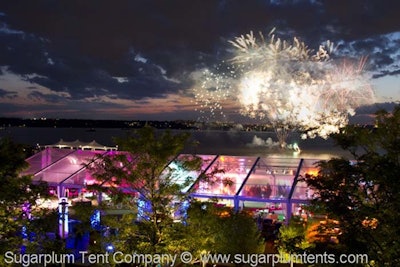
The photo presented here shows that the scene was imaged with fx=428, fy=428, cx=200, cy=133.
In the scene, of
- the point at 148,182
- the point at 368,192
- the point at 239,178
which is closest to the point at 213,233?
the point at 148,182

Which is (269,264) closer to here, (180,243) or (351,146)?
(180,243)

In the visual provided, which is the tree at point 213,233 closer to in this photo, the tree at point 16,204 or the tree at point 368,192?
the tree at point 368,192

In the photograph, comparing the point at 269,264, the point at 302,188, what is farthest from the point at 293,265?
the point at 302,188

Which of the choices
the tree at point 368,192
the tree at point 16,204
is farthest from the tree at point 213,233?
the tree at point 16,204

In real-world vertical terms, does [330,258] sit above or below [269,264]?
above

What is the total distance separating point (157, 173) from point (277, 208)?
11.0 metres

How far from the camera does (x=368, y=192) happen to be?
22.1 ft

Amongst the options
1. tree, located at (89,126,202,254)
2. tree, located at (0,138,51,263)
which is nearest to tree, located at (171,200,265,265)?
tree, located at (89,126,202,254)

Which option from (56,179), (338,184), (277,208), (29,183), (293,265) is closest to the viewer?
(338,184)

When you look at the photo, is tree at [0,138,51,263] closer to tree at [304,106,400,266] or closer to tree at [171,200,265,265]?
tree at [171,200,265,265]

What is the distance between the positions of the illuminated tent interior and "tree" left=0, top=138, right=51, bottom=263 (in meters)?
5.96

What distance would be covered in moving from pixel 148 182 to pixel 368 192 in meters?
3.90

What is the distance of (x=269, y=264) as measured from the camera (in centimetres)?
1217

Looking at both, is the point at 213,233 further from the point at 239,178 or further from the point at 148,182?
the point at 239,178
